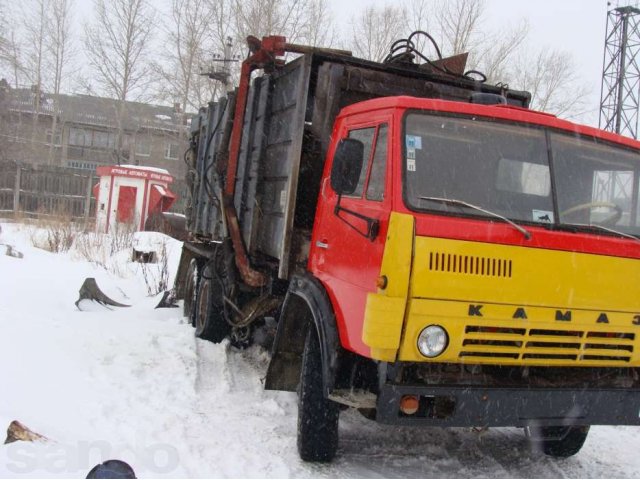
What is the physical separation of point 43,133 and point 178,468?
140 feet

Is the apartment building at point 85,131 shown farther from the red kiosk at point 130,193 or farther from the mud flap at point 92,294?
the mud flap at point 92,294

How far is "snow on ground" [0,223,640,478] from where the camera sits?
4.01m

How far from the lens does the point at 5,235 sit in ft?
54.5

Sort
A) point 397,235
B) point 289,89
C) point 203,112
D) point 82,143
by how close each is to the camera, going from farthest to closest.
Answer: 1. point 82,143
2. point 203,112
3. point 289,89
4. point 397,235

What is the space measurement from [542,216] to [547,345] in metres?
0.78

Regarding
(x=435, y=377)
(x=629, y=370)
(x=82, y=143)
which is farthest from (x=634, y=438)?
(x=82, y=143)

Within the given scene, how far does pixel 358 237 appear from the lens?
3.97 meters

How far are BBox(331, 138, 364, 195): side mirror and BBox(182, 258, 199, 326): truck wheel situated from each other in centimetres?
435

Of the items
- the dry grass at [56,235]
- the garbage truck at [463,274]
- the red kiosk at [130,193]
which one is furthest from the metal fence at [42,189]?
the garbage truck at [463,274]

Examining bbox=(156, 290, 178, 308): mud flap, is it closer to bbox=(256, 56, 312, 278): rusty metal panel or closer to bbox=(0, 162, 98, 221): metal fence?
bbox=(256, 56, 312, 278): rusty metal panel

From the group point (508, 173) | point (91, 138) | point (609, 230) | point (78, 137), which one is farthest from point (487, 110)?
point (78, 137)

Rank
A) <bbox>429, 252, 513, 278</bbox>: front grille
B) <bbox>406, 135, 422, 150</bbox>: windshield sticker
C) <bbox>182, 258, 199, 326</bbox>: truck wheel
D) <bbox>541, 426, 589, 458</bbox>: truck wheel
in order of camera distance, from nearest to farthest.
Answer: <bbox>429, 252, 513, 278</bbox>: front grille
<bbox>406, 135, 422, 150</bbox>: windshield sticker
<bbox>541, 426, 589, 458</bbox>: truck wheel
<bbox>182, 258, 199, 326</bbox>: truck wheel

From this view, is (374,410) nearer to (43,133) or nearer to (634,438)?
(634,438)

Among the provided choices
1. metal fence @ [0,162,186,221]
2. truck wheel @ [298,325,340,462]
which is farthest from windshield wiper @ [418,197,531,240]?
metal fence @ [0,162,186,221]
